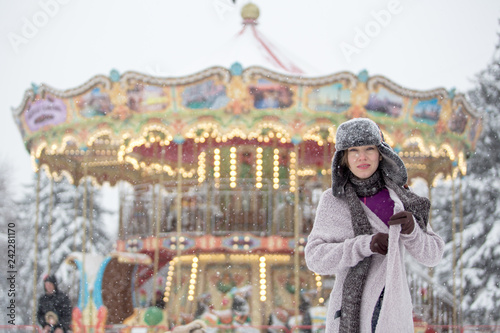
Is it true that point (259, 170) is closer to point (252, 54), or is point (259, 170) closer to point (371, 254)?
point (252, 54)

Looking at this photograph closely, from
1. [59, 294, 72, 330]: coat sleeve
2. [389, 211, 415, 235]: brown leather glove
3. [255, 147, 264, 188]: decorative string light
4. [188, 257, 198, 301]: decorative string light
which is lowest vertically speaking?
[59, 294, 72, 330]: coat sleeve

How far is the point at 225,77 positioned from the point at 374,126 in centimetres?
557

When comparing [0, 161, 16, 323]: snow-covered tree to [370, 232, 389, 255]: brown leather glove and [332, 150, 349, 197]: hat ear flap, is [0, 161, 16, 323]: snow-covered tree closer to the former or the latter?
[332, 150, 349, 197]: hat ear flap

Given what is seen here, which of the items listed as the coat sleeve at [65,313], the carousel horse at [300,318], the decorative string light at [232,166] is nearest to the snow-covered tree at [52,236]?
the coat sleeve at [65,313]

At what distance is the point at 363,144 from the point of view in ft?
8.31

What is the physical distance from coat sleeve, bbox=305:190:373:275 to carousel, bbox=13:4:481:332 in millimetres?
5532

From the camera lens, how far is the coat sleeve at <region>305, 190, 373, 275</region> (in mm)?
2377

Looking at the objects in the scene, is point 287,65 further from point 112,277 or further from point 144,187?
point 112,277

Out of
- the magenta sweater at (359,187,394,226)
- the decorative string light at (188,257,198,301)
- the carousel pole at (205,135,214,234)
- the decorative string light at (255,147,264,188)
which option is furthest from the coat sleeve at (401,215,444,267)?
the decorative string light at (255,147,264,188)

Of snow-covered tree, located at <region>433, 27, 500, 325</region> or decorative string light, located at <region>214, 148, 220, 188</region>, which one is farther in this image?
snow-covered tree, located at <region>433, 27, 500, 325</region>

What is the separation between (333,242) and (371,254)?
7.1 inches

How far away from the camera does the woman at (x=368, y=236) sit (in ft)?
7.60

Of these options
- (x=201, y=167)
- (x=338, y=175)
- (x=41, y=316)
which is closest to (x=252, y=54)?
(x=201, y=167)

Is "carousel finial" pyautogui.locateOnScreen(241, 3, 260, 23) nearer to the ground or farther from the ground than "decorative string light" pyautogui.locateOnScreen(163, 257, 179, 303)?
farther from the ground
